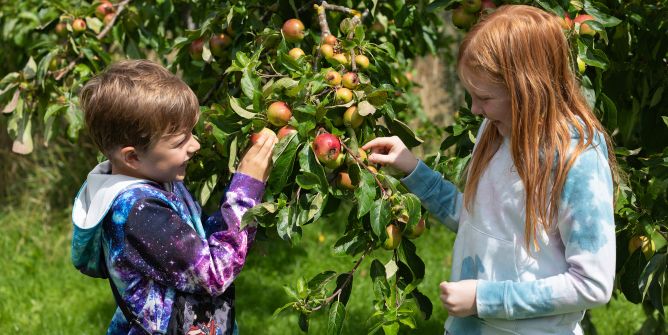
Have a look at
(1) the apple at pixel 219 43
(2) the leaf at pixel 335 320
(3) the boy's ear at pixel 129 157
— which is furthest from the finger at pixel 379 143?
(1) the apple at pixel 219 43

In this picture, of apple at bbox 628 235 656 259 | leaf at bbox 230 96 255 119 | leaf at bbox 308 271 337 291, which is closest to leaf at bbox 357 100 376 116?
leaf at bbox 230 96 255 119

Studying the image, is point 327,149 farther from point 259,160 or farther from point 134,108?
point 134,108

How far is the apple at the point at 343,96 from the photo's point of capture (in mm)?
1552

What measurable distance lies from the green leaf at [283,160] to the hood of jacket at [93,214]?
0.79 feet

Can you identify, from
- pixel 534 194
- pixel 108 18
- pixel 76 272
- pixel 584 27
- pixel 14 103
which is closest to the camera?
pixel 534 194

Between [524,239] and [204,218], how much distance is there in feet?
2.31

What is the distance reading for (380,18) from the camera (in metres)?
2.54

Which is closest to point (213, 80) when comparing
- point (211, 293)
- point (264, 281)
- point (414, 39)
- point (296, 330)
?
point (211, 293)

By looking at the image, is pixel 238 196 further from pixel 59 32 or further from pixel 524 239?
pixel 59 32

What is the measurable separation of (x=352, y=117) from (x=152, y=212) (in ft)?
1.36

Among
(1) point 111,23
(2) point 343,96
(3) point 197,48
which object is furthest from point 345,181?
(1) point 111,23

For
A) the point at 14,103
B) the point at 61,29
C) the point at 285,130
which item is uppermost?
the point at 285,130

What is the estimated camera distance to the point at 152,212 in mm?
1444

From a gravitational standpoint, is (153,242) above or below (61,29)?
above
